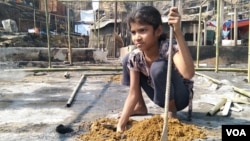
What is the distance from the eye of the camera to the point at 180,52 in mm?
1807

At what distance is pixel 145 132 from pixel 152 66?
450 millimetres

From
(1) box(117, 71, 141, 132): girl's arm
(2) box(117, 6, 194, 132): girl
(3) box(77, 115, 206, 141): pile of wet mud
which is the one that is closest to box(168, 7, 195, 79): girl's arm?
(2) box(117, 6, 194, 132): girl

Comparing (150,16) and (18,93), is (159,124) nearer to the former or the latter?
(150,16)

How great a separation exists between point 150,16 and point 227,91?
185 cm

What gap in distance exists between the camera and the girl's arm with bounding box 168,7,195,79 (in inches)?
64.0

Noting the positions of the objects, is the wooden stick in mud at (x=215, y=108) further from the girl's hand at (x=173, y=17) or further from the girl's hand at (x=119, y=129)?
the girl's hand at (x=173, y=17)

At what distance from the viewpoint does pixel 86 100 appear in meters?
3.13

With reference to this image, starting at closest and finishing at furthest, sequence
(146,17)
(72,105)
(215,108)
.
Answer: (146,17)
(215,108)
(72,105)

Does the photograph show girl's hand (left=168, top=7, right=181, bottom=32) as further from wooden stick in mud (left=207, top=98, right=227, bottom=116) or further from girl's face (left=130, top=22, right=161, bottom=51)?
wooden stick in mud (left=207, top=98, right=227, bottom=116)

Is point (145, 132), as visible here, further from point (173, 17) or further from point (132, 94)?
point (173, 17)

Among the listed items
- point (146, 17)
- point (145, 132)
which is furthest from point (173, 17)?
point (145, 132)

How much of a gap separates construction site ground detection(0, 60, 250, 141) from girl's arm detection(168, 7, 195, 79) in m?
0.44

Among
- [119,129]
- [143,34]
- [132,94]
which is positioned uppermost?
[143,34]

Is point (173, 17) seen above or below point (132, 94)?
above
